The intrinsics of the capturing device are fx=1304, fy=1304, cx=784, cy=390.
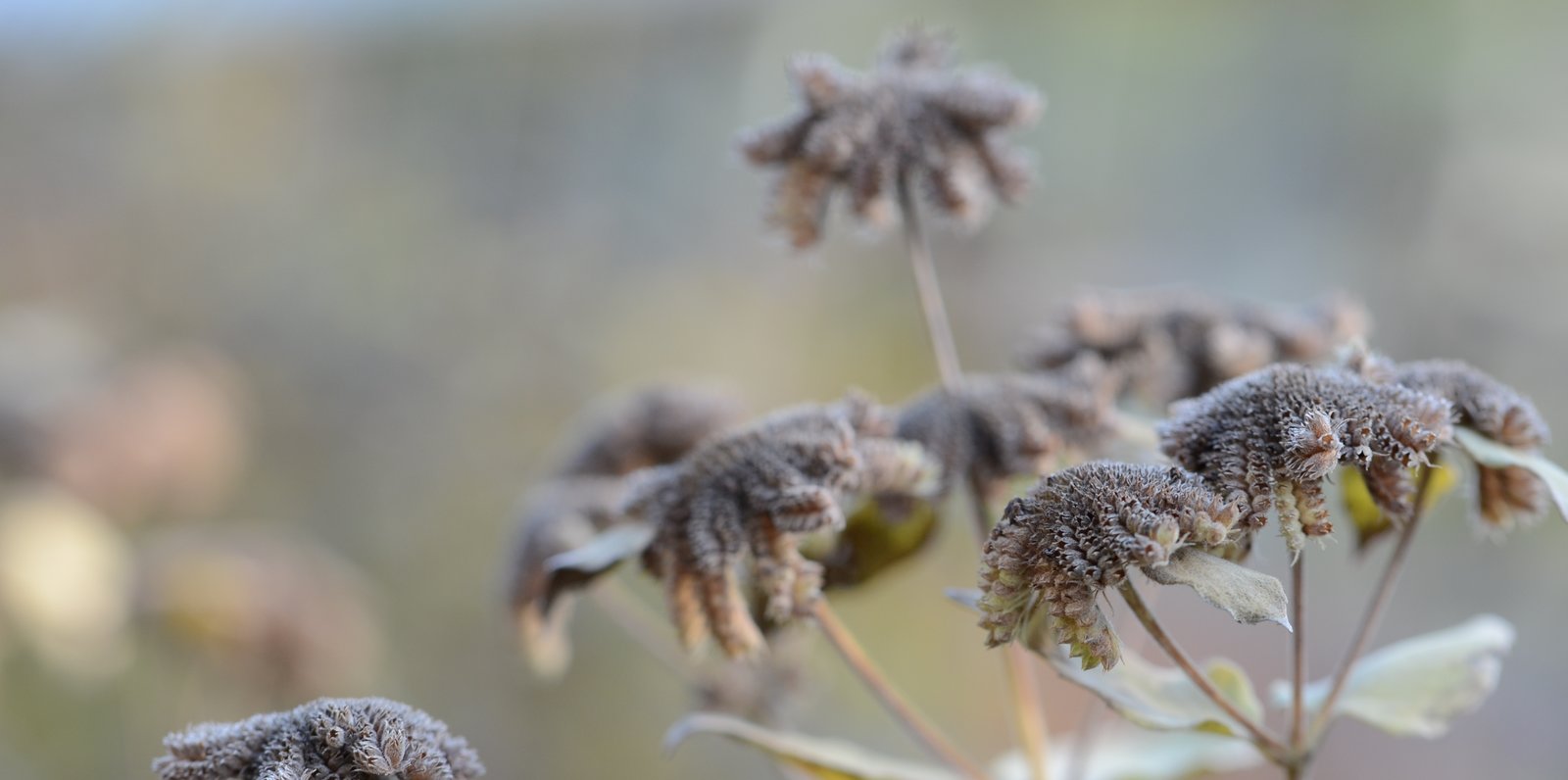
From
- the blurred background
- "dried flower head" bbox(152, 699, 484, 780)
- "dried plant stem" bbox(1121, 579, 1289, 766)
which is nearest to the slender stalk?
"dried plant stem" bbox(1121, 579, 1289, 766)

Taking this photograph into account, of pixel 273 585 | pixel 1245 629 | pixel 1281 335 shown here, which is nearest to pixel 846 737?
pixel 1245 629

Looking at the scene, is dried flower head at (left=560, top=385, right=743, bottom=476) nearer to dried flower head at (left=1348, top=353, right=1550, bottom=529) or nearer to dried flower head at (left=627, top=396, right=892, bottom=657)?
dried flower head at (left=627, top=396, right=892, bottom=657)

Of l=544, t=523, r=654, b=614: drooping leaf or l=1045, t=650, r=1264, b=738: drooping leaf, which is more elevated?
l=544, t=523, r=654, b=614: drooping leaf

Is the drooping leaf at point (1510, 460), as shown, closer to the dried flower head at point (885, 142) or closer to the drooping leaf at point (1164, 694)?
the drooping leaf at point (1164, 694)

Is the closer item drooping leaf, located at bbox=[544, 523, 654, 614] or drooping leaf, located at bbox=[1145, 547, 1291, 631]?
drooping leaf, located at bbox=[1145, 547, 1291, 631]

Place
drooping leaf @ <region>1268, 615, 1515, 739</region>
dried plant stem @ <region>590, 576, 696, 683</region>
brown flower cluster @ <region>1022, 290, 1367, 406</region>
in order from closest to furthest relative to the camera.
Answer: drooping leaf @ <region>1268, 615, 1515, 739</region> < brown flower cluster @ <region>1022, 290, 1367, 406</region> < dried plant stem @ <region>590, 576, 696, 683</region>

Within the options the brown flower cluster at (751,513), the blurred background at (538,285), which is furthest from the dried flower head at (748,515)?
the blurred background at (538,285)

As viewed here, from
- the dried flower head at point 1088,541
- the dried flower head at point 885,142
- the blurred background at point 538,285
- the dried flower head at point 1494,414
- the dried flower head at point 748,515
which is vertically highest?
the blurred background at point 538,285

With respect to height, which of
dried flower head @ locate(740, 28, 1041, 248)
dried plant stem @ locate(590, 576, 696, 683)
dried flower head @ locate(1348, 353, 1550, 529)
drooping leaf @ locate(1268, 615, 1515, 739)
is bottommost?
drooping leaf @ locate(1268, 615, 1515, 739)
